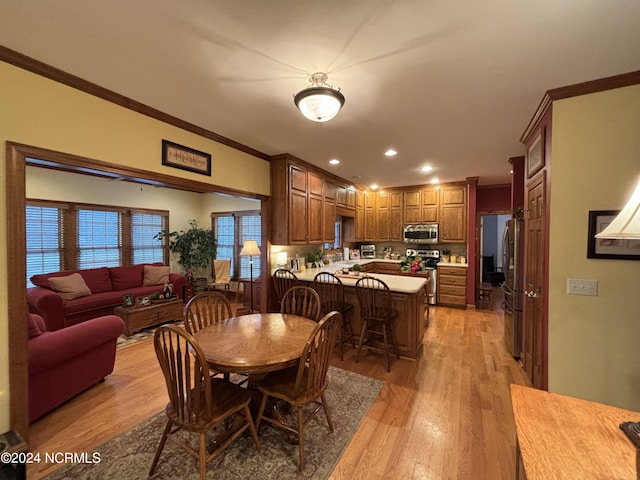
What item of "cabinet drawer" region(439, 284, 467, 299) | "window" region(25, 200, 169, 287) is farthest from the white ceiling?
"window" region(25, 200, 169, 287)

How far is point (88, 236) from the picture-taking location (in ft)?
16.7

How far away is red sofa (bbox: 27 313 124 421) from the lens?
209 cm

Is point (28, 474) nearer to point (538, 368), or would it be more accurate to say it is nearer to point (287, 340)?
point (287, 340)

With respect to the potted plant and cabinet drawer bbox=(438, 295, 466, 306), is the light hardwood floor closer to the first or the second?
cabinet drawer bbox=(438, 295, 466, 306)

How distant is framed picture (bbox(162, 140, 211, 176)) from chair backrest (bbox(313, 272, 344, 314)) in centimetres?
187

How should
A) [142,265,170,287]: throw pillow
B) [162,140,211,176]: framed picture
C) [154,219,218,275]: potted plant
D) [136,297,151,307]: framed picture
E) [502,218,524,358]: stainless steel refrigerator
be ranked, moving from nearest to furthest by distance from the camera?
[162,140,211,176]: framed picture, [502,218,524,358]: stainless steel refrigerator, [136,297,151,307]: framed picture, [142,265,170,287]: throw pillow, [154,219,218,275]: potted plant

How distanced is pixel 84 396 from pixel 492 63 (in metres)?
4.32

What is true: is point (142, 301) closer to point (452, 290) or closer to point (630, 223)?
point (630, 223)

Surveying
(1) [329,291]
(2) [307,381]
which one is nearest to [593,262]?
(2) [307,381]

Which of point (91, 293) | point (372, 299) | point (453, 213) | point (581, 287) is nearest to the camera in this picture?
point (581, 287)

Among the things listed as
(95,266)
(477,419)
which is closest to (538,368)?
(477,419)

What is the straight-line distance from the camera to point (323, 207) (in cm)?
480

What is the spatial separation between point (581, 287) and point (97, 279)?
651cm

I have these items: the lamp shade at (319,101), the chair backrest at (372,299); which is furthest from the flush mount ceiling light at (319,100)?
the chair backrest at (372,299)
